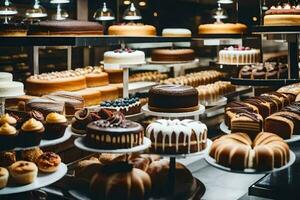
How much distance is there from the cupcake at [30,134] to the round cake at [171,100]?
1063 mm

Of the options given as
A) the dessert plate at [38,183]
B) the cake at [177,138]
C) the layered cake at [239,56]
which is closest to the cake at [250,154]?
the cake at [177,138]

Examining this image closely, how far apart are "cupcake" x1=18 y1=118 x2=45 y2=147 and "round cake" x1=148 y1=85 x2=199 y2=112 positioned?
1.06m

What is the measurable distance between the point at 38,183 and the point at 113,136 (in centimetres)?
49

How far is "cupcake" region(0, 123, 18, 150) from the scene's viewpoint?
260 centimetres

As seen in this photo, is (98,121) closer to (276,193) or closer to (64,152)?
(276,193)

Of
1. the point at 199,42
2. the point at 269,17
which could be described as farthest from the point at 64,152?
the point at 199,42

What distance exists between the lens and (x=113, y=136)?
265cm

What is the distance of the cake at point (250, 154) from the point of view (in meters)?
2.59

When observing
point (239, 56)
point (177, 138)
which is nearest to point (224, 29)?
point (239, 56)

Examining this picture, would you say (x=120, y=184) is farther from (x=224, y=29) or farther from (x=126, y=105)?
(x=224, y=29)

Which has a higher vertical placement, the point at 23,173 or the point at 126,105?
the point at 126,105

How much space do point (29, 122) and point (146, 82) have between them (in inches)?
136

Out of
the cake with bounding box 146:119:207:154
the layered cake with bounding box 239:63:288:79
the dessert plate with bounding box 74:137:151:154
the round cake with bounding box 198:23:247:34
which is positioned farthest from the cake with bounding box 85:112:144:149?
the round cake with bounding box 198:23:247:34

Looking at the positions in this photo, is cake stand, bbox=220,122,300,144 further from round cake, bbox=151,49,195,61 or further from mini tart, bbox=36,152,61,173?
round cake, bbox=151,49,195,61
